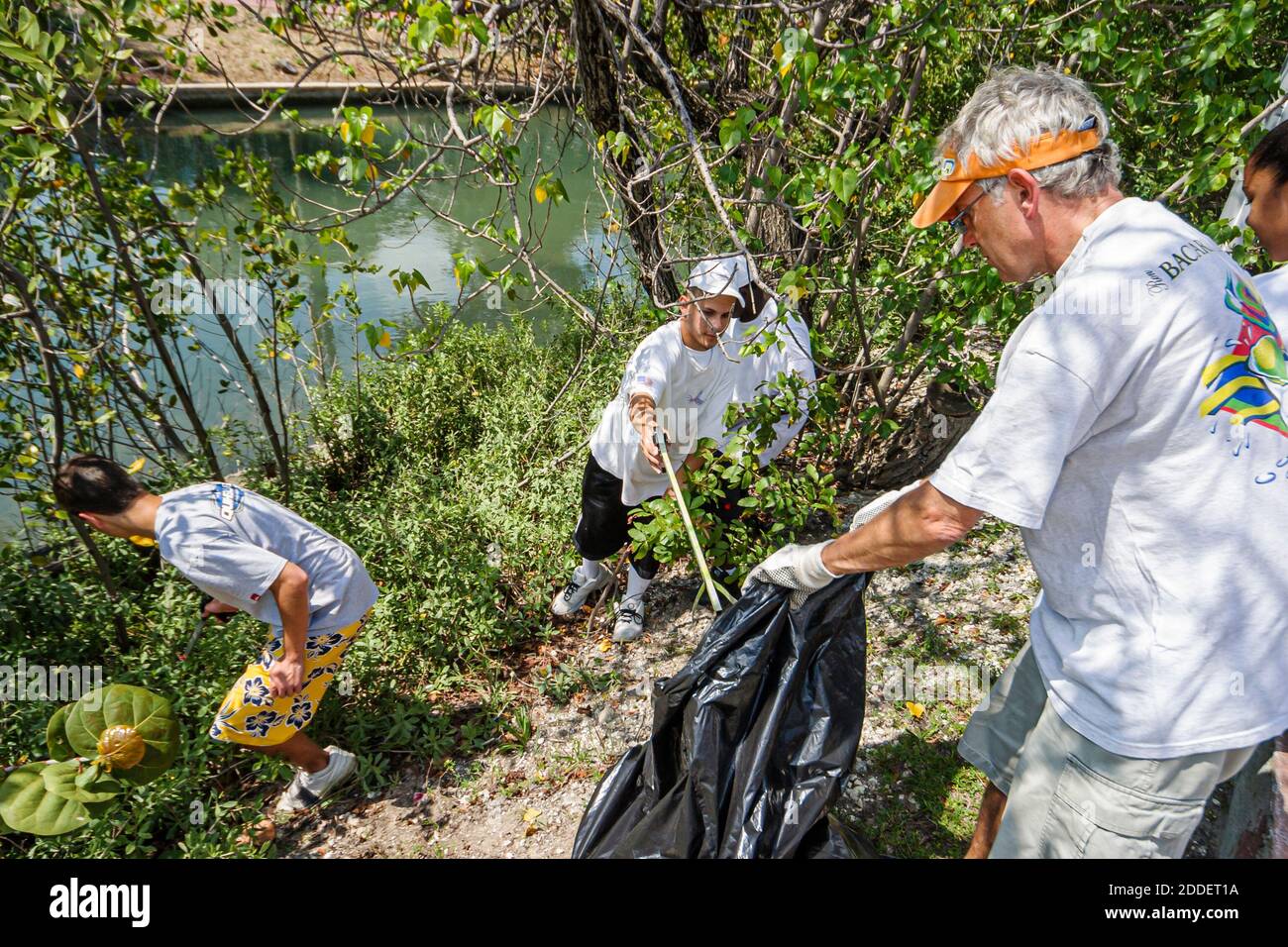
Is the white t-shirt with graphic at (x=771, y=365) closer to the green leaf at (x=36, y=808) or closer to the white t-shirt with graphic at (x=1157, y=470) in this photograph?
the white t-shirt with graphic at (x=1157, y=470)

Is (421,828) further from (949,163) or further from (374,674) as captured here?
(949,163)

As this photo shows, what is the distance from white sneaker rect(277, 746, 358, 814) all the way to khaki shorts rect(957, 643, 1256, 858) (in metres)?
2.09

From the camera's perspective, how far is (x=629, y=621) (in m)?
3.29

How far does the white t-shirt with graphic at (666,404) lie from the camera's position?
289 cm

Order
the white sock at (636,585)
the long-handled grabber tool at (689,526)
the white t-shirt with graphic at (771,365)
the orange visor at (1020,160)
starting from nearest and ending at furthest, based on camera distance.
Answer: the orange visor at (1020,160), the long-handled grabber tool at (689,526), the white t-shirt with graphic at (771,365), the white sock at (636,585)

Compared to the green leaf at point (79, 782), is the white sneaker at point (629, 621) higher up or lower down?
lower down

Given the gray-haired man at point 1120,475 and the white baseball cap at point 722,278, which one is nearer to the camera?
the gray-haired man at point 1120,475

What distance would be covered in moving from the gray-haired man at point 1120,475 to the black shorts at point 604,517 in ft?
5.68

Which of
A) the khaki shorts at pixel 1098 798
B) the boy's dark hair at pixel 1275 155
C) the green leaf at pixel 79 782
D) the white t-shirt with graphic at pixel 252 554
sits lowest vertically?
the green leaf at pixel 79 782

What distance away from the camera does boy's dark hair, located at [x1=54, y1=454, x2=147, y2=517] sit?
7.11 ft

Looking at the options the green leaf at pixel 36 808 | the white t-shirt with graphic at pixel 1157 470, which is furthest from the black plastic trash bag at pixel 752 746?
the green leaf at pixel 36 808

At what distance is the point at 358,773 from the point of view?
2666 mm

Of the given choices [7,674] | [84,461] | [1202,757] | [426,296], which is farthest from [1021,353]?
[426,296]

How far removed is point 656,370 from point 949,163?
1503mm
